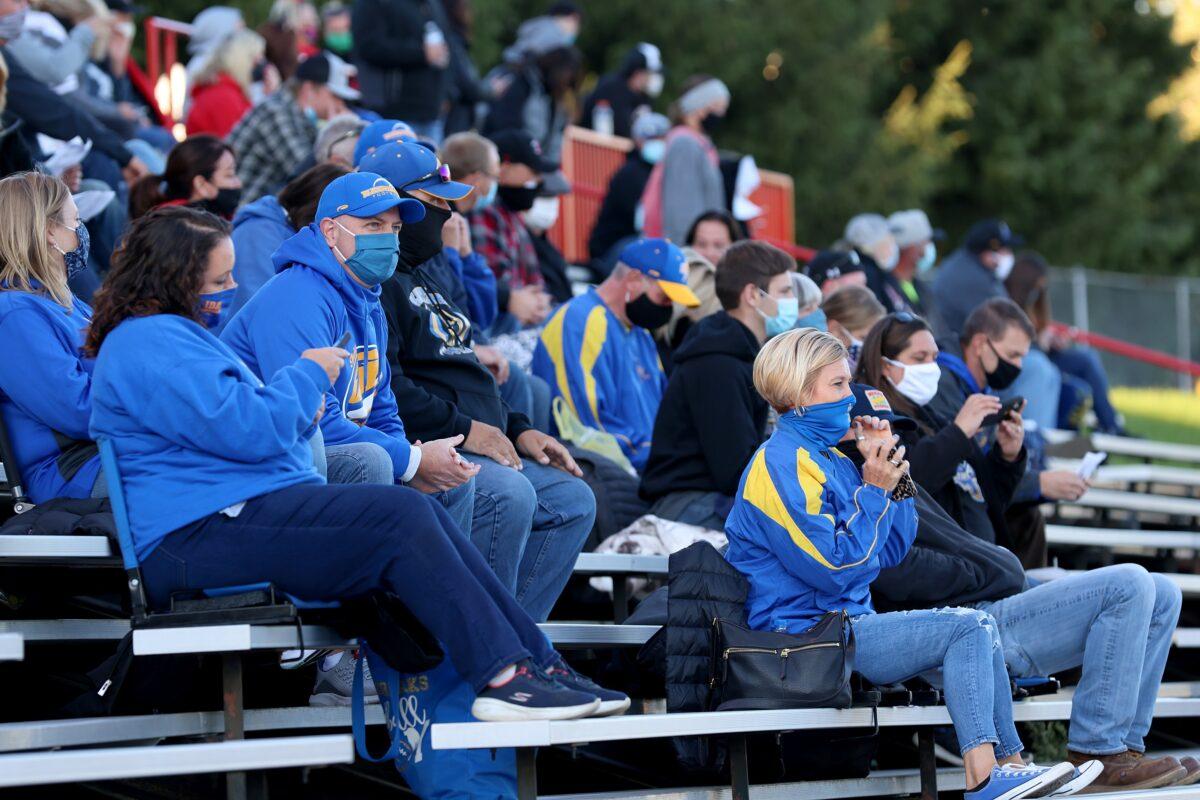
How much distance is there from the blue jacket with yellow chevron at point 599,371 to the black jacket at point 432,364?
1.02 meters

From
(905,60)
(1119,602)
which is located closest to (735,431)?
(1119,602)

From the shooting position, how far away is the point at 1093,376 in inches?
497

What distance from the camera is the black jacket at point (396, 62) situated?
1052cm

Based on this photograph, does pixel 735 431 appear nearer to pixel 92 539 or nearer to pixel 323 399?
pixel 323 399

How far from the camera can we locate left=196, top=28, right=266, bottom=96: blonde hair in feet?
34.4

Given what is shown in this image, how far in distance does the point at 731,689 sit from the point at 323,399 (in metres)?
1.37

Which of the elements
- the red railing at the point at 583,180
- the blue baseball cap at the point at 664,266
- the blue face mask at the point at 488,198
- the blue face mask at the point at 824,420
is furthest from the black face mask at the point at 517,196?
the red railing at the point at 583,180

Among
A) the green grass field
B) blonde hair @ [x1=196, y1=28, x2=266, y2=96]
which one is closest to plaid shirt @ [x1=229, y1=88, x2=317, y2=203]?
blonde hair @ [x1=196, y1=28, x2=266, y2=96]

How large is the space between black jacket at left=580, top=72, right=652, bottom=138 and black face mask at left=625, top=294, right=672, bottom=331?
6555mm

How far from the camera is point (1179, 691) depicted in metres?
7.29

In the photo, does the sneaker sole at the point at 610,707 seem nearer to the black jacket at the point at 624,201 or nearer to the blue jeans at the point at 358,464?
the blue jeans at the point at 358,464

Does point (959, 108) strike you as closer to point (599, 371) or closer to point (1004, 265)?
point (1004, 265)

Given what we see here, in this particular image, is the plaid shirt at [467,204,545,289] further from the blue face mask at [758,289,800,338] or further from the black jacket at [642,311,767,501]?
the black jacket at [642,311,767,501]

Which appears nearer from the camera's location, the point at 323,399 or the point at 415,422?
the point at 323,399
